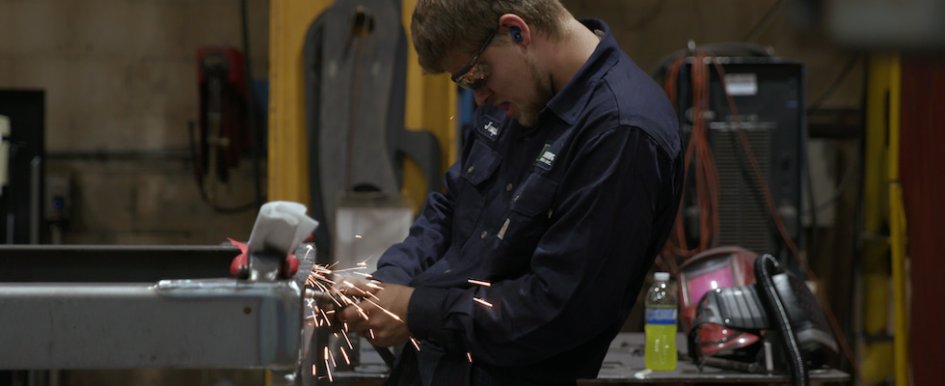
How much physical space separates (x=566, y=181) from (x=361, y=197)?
207cm

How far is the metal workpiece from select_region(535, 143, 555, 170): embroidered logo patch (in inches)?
30.8

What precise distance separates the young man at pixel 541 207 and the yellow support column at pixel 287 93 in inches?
76.9

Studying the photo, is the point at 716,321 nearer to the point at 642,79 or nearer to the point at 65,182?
the point at 642,79

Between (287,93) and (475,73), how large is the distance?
83.0 inches

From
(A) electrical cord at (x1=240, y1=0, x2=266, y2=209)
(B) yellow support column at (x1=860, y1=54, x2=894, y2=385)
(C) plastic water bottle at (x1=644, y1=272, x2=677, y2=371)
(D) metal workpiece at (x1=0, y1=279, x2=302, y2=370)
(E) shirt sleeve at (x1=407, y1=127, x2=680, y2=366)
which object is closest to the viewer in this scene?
(D) metal workpiece at (x1=0, y1=279, x2=302, y2=370)

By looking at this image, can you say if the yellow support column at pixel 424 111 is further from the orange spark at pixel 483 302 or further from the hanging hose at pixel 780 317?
the orange spark at pixel 483 302

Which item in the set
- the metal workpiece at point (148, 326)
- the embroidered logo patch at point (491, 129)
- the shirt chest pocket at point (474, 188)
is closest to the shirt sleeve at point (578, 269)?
the shirt chest pocket at point (474, 188)

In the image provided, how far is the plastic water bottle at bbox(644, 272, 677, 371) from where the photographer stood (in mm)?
2850

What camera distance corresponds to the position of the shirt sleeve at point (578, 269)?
59.1 inches

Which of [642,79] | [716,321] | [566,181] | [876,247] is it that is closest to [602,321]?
[566,181]

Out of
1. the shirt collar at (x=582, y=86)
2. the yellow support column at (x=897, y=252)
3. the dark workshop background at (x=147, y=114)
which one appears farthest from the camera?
the dark workshop background at (x=147, y=114)

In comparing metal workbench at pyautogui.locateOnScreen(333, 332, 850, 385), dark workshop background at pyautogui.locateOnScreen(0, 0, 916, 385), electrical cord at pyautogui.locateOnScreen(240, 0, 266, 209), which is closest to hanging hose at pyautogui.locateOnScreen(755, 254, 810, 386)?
metal workbench at pyautogui.locateOnScreen(333, 332, 850, 385)

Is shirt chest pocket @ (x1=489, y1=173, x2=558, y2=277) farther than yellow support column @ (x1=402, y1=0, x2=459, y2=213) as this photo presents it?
No

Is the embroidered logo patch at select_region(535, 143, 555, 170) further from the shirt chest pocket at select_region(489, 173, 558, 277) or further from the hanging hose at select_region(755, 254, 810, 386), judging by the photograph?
the hanging hose at select_region(755, 254, 810, 386)
